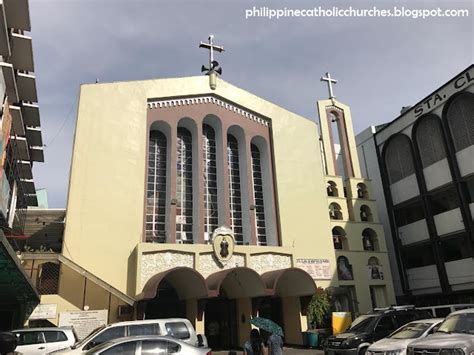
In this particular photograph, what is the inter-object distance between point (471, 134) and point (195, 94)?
16480 millimetres

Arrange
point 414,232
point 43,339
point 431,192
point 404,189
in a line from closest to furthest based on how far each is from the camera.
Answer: point 43,339 < point 431,192 < point 414,232 < point 404,189

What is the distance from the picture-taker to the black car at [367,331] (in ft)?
42.0

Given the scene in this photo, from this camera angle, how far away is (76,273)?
16.9 meters

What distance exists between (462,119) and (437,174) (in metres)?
3.77

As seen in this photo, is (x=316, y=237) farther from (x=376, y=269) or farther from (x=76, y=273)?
(x=76, y=273)

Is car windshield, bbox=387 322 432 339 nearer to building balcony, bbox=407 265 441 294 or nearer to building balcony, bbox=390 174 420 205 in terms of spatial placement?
building balcony, bbox=407 265 441 294

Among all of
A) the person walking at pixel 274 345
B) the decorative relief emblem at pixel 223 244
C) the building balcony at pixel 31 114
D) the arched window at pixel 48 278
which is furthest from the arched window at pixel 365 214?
the building balcony at pixel 31 114

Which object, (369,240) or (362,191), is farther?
(362,191)

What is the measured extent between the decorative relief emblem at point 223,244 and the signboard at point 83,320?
592 cm

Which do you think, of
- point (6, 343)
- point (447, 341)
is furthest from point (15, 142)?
point (447, 341)

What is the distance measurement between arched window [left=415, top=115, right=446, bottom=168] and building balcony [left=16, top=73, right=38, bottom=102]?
23.1 m

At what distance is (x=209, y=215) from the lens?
2134cm

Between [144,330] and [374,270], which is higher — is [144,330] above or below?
below

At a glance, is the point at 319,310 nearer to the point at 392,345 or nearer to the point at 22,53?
the point at 392,345
